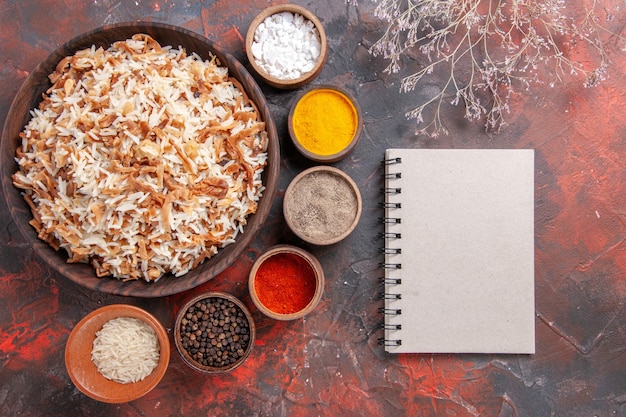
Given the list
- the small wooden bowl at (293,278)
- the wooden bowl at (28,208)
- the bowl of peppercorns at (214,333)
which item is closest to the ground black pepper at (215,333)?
the bowl of peppercorns at (214,333)

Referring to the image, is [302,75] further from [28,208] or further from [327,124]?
[28,208]

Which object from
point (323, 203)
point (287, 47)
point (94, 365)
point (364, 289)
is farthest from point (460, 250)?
point (94, 365)

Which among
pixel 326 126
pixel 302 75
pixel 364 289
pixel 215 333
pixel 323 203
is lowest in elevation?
pixel 364 289

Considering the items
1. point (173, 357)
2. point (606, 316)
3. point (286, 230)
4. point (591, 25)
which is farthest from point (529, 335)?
point (173, 357)

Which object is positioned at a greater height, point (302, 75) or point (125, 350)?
point (302, 75)

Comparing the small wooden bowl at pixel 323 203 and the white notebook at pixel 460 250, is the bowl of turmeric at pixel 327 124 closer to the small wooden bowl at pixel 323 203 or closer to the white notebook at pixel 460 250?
the small wooden bowl at pixel 323 203

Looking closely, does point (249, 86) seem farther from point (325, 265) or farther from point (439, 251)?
point (439, 251)
